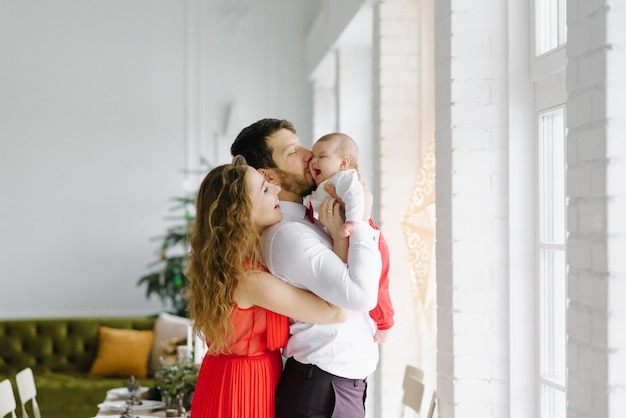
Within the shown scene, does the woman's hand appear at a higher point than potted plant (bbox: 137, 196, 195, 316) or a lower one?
higher

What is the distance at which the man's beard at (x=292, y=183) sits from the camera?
2.62 m

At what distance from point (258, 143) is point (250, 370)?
2.38 feet

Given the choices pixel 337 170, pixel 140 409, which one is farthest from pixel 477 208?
pixel 140 409

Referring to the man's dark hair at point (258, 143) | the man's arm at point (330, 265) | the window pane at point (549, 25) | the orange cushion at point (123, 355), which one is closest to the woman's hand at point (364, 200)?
the man's arm at point (330, 265)

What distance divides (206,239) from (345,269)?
0.42 metres

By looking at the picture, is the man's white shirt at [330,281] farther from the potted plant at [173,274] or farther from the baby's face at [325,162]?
the potted plant at [173,274]

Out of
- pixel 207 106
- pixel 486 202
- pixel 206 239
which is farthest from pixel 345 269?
pixel 207 106

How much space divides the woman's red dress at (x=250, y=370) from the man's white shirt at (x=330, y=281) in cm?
6

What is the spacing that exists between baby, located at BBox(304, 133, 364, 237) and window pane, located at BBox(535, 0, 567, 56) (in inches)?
32.9

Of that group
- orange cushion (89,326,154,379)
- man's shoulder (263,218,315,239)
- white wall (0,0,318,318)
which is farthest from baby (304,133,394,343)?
white wall (0,0,318,318)

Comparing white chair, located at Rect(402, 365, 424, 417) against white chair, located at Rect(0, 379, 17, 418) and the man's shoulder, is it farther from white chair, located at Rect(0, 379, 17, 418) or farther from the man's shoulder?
white chair, located at Rect(0, 379, 17, 418)

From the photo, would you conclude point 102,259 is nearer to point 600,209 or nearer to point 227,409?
point 227,409

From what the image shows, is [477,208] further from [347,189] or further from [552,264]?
[347,189]

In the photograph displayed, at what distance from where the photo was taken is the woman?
228cm
